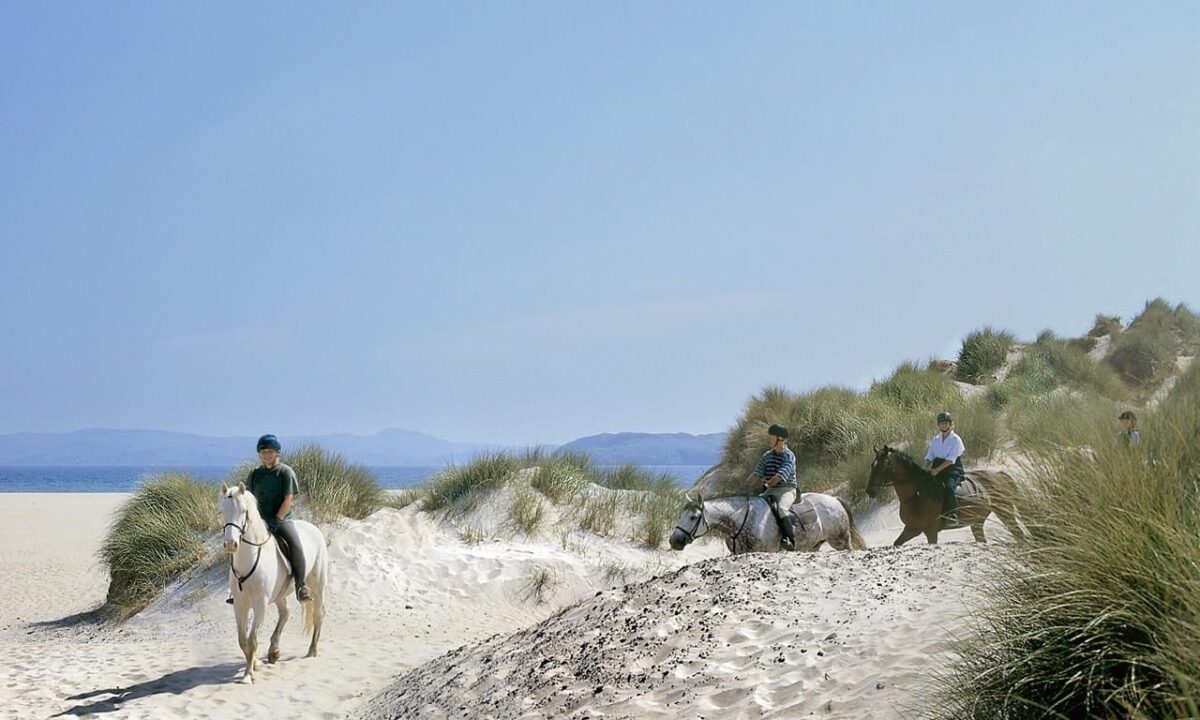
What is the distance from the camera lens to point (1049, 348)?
3334 cm

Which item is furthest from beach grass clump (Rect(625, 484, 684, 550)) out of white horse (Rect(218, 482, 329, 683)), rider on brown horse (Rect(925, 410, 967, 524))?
white horse (Rect(218, 482, 329, 683))

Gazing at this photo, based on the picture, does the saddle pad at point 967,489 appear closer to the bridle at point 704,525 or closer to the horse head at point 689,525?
the bridle at point 704,525

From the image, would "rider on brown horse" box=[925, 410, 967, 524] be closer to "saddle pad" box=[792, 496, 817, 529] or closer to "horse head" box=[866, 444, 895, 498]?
"horse head" box=[866, 444, 895, 498]

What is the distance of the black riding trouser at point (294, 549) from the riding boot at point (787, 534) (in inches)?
233

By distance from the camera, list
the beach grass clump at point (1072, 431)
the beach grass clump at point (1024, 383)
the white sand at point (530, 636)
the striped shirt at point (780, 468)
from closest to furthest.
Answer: the beach grass clump at point (1072, 431) < the white sand at point (530, 636) < the striped shirt at point (780, 468) < the beach grass clump at point (1024, 383)

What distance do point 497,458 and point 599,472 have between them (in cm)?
355

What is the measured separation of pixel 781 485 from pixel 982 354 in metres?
22.8

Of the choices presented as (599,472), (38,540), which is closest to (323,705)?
(599,472)

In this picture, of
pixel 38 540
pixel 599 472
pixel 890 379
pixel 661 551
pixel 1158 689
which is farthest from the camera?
pixel 38 540

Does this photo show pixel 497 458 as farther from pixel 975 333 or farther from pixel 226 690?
pixel 975 333

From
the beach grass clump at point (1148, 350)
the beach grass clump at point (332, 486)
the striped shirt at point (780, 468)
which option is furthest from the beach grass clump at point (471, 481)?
the beach grass clump at point (1148, 350)

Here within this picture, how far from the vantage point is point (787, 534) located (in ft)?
42.1

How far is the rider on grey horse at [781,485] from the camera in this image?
42.1 ft

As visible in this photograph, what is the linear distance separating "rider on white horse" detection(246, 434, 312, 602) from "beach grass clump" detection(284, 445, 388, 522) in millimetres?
5633
